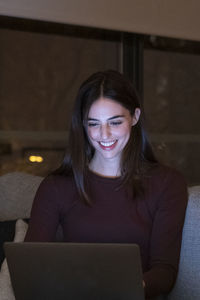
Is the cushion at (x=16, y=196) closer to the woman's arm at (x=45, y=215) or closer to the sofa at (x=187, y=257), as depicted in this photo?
the sofa at (x=187, y=257)

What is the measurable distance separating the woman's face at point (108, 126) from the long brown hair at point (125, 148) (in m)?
0.02

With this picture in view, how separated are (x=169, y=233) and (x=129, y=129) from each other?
0.39 m

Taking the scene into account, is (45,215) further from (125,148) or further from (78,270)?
(78,270)

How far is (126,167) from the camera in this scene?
1.75 m

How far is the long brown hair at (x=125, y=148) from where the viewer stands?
1700 millimetres

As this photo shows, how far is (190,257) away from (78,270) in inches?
22.6

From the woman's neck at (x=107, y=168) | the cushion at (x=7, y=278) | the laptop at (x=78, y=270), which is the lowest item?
the cushion at (x=7, y=278)

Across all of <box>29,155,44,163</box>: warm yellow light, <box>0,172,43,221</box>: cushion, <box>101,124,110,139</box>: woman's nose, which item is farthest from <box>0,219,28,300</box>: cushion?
<box>29,155,44,163</box>: warm yellow light

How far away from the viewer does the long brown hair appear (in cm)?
170

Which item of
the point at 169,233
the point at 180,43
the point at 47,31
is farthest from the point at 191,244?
the point at 180,43

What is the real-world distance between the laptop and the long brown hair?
537mm

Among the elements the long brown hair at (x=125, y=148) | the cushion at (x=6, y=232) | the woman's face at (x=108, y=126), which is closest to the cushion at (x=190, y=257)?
the long brown hair at (x=125, y=148)

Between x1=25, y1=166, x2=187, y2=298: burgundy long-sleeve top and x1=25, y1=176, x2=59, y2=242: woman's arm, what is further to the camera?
x1=25, y1=176, x2=59, y2=242: woman's arm

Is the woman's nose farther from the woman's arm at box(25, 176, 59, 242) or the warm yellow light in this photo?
the warm yellow light
